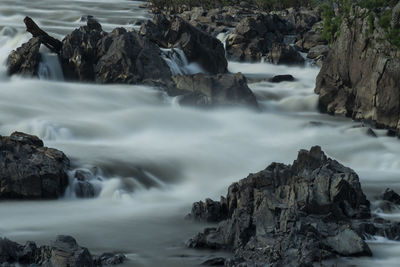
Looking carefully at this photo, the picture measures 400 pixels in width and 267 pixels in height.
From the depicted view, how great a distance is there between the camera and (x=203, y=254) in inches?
813

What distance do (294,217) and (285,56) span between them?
38.1 meters

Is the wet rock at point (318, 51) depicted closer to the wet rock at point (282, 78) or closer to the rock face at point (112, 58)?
the wet rock at point (282, 78)

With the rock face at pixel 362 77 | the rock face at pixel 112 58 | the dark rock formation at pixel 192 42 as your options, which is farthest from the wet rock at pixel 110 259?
the dark rock formation at pixel 192 42

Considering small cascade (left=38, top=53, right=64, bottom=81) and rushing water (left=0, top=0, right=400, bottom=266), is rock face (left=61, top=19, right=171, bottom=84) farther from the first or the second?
rushing water (left=0, top=0, right=400, bottom=266)

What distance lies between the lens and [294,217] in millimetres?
20375

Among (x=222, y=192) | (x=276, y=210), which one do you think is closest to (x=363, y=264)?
(x=276, y=210)

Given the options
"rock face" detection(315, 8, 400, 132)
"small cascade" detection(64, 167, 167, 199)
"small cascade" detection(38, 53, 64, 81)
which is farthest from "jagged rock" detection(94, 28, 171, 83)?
"small cascade" detection(64, 167, 167, 199)

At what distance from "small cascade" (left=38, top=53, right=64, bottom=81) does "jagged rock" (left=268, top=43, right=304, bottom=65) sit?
17.5 meters

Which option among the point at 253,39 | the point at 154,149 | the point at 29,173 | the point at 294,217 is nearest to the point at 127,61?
the point at 154,149

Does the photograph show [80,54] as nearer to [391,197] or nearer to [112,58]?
[112,58]

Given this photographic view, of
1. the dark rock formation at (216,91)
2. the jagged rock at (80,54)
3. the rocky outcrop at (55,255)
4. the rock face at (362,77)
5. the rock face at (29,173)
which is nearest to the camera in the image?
the rocky outcrop at (55,255)

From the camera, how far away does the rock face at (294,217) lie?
758 inches

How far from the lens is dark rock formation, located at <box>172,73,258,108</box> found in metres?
42.0

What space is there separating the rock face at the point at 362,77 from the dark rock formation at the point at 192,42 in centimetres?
812
